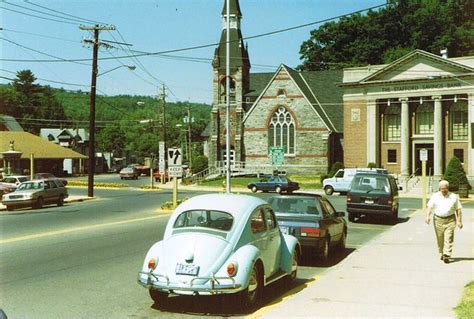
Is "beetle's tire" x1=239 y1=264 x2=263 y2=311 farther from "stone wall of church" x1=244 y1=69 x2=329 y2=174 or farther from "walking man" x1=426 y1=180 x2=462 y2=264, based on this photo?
"stone wall of church" x1=244 y1=69 x2=329 y2=174

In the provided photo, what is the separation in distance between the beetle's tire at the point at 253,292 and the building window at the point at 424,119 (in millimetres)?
54203

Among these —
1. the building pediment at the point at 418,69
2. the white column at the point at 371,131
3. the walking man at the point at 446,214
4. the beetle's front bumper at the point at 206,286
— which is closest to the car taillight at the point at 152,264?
the beetle's front bumper at the point at 206,286

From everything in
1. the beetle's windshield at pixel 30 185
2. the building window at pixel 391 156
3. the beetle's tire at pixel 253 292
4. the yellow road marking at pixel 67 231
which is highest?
the building window at pixel 391 156

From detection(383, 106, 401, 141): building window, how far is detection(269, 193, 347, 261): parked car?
4827cm

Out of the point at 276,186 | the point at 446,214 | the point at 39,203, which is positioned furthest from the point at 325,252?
the point at 276,186

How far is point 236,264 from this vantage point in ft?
28.8

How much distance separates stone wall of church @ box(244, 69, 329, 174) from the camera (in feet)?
208

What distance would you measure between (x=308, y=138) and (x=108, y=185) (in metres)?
21.5

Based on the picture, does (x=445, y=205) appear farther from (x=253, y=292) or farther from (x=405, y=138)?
(x=405, y=138)

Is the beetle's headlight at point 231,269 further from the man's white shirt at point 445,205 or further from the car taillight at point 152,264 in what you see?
the man's white shirt at point 445,205

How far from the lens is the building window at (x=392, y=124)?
62.1 m

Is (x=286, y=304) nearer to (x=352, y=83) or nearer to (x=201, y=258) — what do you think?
(x=201, y=258)

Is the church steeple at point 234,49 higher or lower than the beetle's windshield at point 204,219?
higher

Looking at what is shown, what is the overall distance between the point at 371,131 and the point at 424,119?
5337 mm
